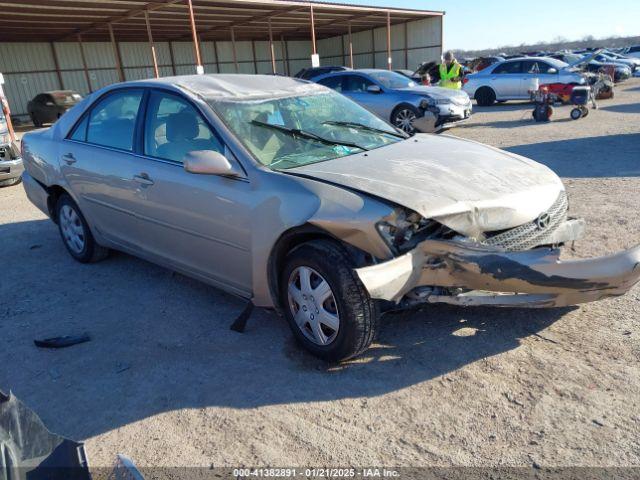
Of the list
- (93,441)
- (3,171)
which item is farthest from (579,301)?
(3,171)

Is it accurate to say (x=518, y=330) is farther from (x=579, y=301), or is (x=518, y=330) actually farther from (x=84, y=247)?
(x=84, y=247)

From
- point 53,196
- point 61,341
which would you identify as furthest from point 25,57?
point 61,341

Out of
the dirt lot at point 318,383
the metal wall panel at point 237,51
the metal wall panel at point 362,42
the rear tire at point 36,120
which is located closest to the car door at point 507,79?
the dirt lot at point 318,383

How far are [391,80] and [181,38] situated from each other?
831 inches

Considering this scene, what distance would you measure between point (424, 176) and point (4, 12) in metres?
19.7

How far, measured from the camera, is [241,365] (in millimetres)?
3273

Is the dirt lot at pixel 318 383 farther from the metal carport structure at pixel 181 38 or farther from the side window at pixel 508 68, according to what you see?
the side window at pixel 508 68

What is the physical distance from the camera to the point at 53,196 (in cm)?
533

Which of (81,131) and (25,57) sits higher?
(81,131)

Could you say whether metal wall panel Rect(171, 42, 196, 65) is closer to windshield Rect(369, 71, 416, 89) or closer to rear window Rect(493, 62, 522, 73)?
rear window Rect(493, 62, 522, 73)

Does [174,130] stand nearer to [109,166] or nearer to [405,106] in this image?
[109,166]

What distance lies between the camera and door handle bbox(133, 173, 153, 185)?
3.96 m

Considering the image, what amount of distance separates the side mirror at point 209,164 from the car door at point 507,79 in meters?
16.6

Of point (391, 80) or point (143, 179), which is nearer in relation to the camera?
point (143, 179)
